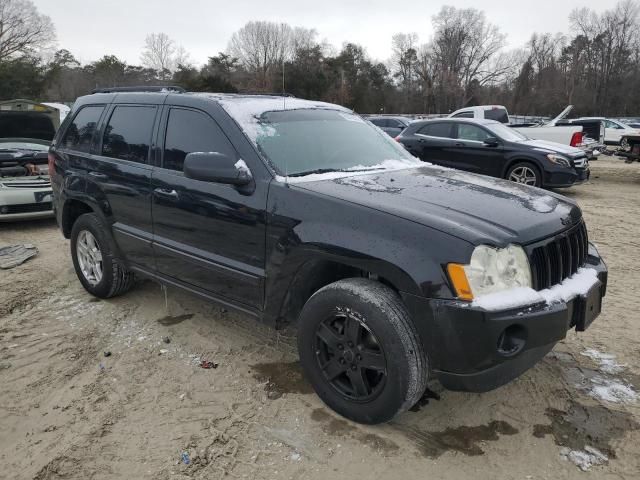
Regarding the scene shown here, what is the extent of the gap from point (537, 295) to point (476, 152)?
858cm

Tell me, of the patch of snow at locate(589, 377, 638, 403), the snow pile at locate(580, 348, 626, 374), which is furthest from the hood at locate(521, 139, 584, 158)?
the patch of snow at locate(589, 377, 638, 403)

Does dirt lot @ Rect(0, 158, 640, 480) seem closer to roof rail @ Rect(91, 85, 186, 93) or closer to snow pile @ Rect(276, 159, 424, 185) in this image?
snow pile @ Rect(276, 159, 424, 185)

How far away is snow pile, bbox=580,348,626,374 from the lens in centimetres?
339

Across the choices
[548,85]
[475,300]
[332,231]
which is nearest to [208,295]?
A: [332,231]

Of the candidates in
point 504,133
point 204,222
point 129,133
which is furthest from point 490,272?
point 504,133

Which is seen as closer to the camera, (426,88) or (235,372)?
(235,372)

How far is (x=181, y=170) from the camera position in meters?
3.56

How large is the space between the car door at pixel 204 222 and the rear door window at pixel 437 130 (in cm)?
838

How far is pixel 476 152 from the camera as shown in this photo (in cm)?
1050

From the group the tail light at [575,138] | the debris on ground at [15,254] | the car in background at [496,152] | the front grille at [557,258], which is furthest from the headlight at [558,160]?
the debris on ground at [15,254]

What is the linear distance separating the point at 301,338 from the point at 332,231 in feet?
2.23

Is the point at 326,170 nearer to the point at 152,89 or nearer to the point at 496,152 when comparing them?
the point at 152,89

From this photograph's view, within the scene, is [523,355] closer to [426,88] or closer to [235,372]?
[235,372]

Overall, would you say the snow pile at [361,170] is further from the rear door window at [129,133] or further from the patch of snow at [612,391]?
the patch of snow at [612,391]
